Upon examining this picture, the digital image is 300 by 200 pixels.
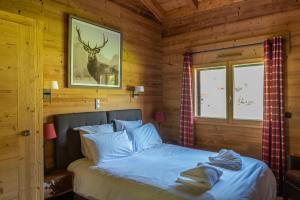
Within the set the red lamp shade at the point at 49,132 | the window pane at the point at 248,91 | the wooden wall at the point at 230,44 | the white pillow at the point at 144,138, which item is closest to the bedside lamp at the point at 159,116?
the wooden wall at the point at 230,44

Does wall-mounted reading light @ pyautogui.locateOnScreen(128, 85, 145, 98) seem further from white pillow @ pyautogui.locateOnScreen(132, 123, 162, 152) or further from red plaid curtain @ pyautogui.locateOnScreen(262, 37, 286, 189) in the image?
red plaid curtain @ pyautogui.locateOnScreen(262, 37, 286, 189)

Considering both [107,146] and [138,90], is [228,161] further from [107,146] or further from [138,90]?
[138,90]

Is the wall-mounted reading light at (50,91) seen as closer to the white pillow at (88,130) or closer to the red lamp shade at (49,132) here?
the red lamp shade at (49,132)

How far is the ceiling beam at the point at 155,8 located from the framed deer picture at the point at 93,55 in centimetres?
91

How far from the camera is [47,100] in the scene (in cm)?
283

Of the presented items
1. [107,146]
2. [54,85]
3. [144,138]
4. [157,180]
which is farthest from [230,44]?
[54,85]

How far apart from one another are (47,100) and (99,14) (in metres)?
1.51

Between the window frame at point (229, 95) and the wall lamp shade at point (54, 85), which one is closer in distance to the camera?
the wall lamp shade at point (54, 85)

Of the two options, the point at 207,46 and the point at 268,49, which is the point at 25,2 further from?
the point at 268,49

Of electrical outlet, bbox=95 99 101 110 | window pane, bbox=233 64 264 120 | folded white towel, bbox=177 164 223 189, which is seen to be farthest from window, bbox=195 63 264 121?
folded white towel, bbox=177 164 223 189

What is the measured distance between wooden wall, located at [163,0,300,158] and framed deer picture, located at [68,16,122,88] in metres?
1.25

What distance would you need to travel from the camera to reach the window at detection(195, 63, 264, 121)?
3686 millimetres

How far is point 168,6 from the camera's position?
4.31 meters

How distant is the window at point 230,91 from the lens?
12.1 ft
